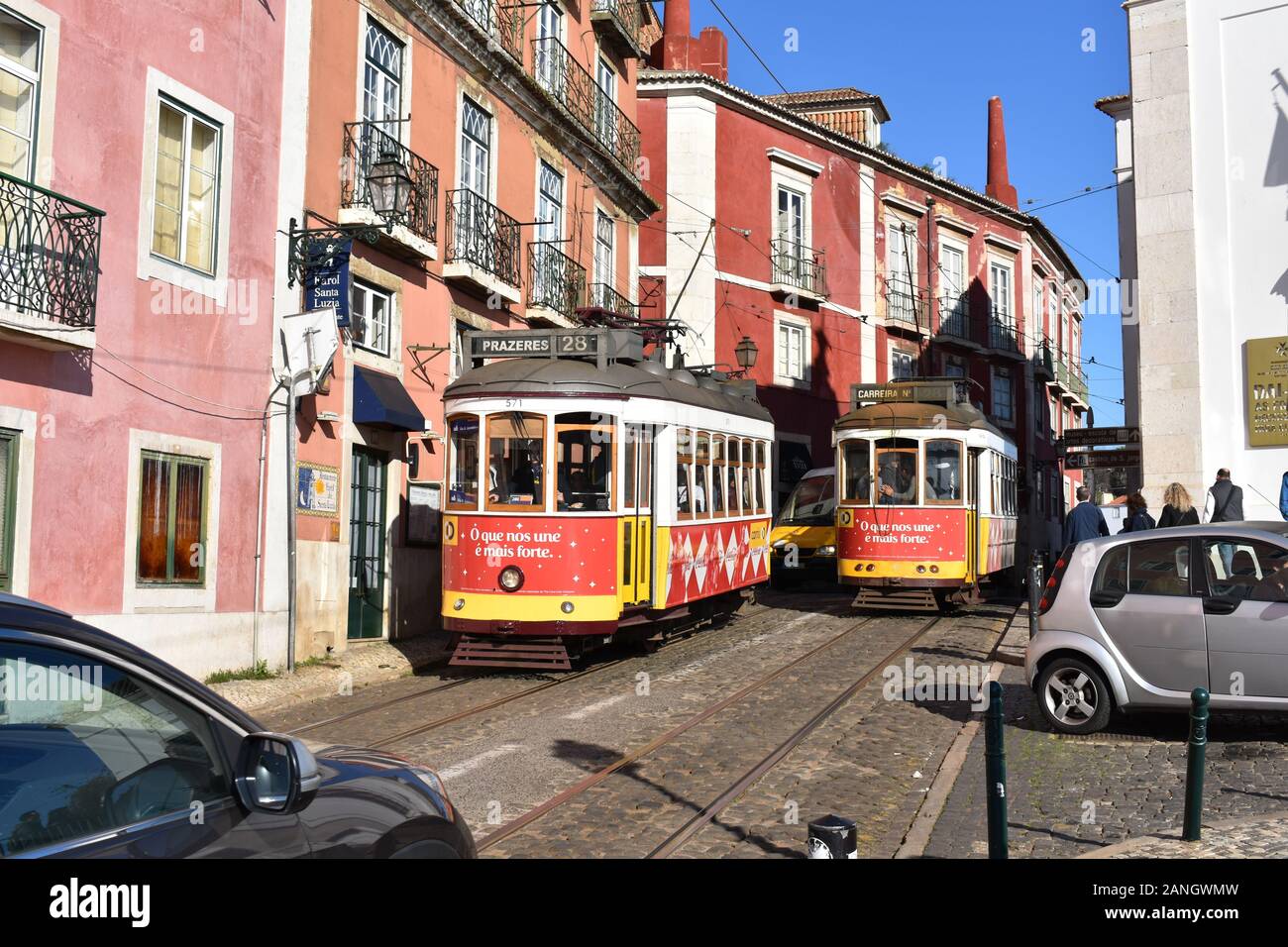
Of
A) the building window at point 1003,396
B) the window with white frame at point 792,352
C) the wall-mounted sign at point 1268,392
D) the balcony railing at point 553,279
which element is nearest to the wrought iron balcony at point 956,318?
the building window at point 1003,396

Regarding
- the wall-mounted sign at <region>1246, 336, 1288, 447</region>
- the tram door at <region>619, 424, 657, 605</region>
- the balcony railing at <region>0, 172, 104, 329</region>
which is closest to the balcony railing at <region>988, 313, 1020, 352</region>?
the wall-mounted sign at <region>1246, 336, 1288, 447</region>

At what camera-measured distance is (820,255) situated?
110 feet

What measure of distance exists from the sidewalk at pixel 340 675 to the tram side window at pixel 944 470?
7.69m

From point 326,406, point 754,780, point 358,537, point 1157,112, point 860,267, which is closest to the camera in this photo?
point 754,780

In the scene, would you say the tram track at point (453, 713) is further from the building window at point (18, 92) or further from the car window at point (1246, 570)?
the car window at point (1246, 570)

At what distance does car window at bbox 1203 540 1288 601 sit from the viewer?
28.2 feet

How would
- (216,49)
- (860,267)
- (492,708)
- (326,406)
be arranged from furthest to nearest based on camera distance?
(860,267)
(326,406)
(216,49)
(492,708)

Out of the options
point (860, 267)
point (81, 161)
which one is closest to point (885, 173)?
point (860, 267)

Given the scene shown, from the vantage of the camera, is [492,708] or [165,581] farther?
[165,581]

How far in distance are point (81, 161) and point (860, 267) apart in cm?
2676

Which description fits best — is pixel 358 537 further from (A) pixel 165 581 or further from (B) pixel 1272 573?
(B) pixel 1272 573

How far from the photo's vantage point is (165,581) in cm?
1221

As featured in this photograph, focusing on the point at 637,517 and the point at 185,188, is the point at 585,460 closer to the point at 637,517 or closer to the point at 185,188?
the point at 637,517

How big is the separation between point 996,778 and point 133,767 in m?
4.13
